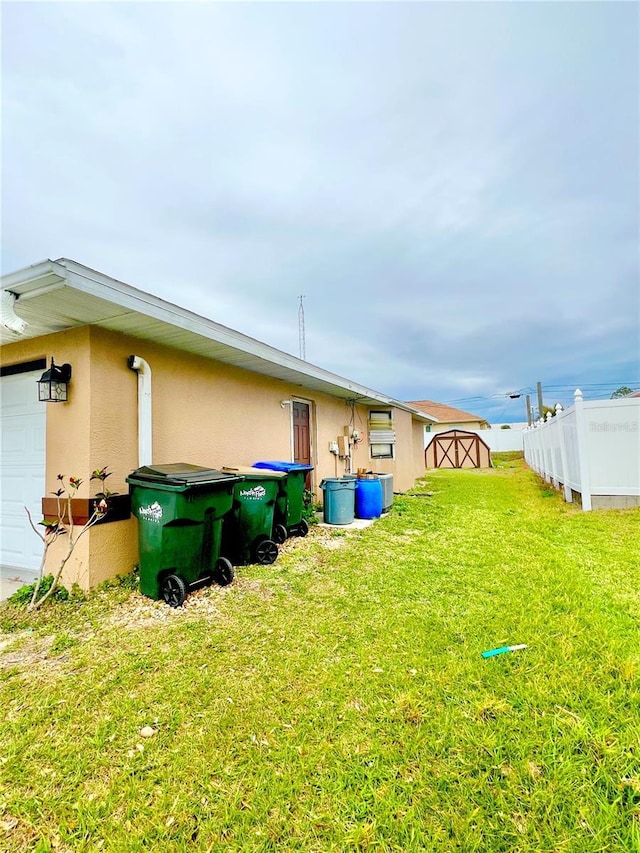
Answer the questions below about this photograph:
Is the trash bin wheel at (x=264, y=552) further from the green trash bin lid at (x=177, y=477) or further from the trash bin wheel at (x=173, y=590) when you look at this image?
the trash bin wheel at (x=173, y=590)

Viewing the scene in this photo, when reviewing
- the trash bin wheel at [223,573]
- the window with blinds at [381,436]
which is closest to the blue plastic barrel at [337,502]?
the trash bin wheel at [223,573]

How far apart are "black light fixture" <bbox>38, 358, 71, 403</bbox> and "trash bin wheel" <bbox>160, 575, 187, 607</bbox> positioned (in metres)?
2.18

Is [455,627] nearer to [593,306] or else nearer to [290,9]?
[290,9]

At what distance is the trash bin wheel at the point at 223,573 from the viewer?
4.23 m

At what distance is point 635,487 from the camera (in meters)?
7.03

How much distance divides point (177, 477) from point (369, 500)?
5140 mm

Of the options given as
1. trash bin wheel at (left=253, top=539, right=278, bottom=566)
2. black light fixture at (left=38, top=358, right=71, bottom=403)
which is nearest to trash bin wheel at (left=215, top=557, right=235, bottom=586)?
trash bin wheel at (left=253, top=539, right=278, bottom=566)

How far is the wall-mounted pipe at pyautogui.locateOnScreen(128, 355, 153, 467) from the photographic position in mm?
4492

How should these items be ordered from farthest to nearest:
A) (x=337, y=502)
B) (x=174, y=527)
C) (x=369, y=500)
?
(x=369, y=500), (x=337, y=502), (x=174, y=527)

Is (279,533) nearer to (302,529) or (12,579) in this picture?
(302,529)

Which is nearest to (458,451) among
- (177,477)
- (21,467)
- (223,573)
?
(223,573)

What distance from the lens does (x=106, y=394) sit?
4.19 meters

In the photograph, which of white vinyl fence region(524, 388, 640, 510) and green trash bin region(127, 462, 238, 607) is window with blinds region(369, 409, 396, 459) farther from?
green trash bin region(127, 462, 238, 607)

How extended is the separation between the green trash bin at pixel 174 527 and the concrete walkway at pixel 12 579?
1.56 meters
